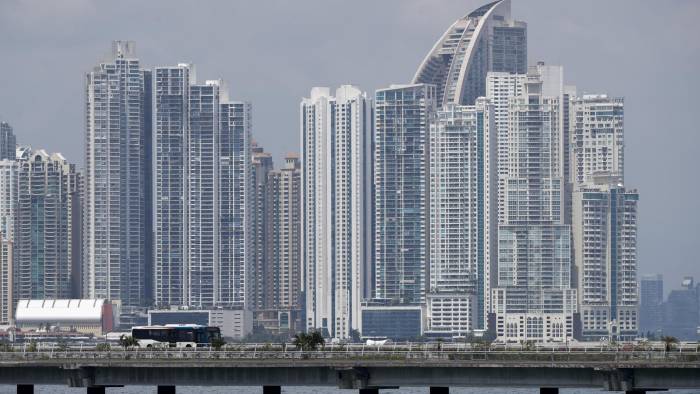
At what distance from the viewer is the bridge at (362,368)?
107 metres

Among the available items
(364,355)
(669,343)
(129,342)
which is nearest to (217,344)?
(129,342)

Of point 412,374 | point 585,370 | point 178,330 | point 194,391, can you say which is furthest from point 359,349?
point 194,391

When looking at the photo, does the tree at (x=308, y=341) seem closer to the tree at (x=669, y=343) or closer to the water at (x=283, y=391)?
the tree at (x=669, y=343)

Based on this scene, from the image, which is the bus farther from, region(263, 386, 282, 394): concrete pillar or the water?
the water

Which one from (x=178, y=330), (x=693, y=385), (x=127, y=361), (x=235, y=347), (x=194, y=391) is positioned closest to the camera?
(x=693, y=385)

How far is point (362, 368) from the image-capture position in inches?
4387

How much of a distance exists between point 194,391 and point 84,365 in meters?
66.4

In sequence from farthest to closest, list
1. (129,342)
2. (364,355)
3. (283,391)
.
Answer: (283,391) < (129,342) < (364,355)

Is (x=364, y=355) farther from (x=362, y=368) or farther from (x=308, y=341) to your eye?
(x=308, y=341)

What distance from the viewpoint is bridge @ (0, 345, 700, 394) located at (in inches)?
4195

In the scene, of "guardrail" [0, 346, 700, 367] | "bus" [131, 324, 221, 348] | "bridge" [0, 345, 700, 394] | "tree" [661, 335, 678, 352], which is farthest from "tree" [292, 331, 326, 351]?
"tree" [661, 335, 678, 352]

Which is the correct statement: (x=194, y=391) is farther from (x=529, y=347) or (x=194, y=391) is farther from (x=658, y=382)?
(x=658, y=382)

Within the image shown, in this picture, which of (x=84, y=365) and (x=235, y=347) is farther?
(x=235, y=347)

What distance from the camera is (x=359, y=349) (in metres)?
118
